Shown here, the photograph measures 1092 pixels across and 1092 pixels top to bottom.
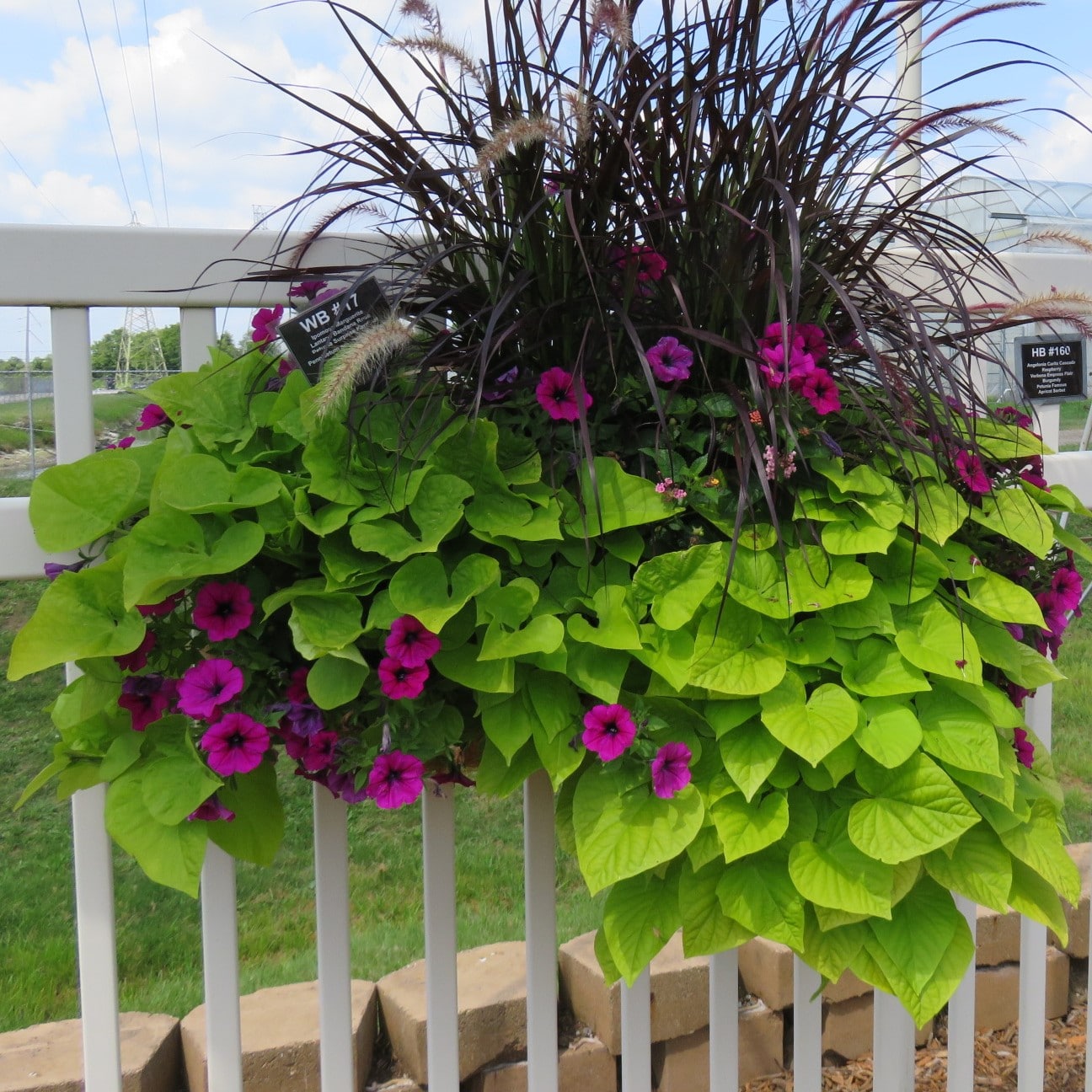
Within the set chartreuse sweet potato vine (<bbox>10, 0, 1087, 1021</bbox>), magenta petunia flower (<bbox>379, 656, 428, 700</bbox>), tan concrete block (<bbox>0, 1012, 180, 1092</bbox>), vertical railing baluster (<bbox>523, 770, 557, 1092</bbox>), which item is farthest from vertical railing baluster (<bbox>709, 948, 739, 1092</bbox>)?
tan concrete block (<bbox>0, 1012, 180, 1092</bbox>)

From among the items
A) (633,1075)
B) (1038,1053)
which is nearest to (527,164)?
(633,1075)

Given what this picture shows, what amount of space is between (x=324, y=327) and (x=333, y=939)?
75 centimetres

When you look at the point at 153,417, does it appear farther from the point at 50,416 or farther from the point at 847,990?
the point at 847,990

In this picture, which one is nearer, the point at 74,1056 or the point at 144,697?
the point at 144,697

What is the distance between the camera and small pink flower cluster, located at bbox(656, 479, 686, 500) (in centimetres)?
96

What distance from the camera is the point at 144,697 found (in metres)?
0.93

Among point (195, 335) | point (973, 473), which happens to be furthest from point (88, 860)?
point (973, 473)

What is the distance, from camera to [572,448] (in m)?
1.01

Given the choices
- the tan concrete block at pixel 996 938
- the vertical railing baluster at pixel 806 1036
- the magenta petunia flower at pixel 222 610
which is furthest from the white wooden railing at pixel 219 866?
the tan concrete block at pixel 996 938

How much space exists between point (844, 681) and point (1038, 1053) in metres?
1.06

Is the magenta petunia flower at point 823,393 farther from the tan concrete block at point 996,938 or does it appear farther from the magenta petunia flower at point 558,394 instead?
the tan concrete block at point 996,938

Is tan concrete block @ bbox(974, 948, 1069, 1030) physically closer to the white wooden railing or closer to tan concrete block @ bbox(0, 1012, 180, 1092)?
the white wooden railing

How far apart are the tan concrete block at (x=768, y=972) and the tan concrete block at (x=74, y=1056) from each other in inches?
42.4

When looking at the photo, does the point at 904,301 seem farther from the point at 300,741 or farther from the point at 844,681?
the point at 300,741
